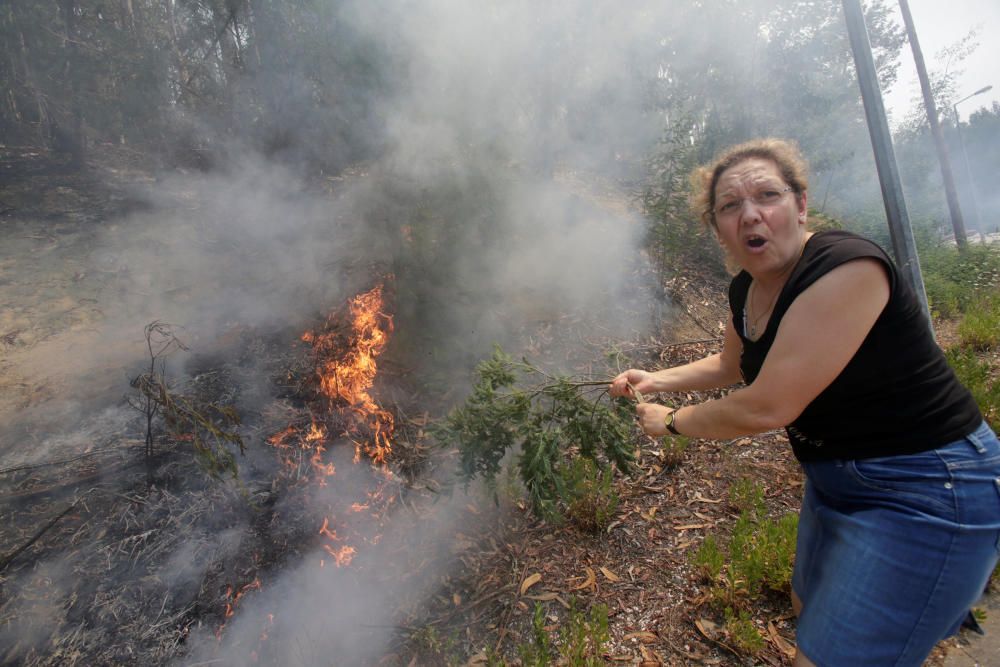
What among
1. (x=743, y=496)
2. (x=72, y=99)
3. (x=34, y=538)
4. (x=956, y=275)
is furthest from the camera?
(x=956, y=275)

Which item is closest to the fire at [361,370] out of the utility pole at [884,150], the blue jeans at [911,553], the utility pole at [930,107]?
the blue jeans at [911,553]

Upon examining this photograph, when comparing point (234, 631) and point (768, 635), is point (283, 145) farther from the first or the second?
point (768, 635)

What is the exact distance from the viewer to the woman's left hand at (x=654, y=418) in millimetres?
1714

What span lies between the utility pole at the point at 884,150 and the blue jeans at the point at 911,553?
8.64 ft

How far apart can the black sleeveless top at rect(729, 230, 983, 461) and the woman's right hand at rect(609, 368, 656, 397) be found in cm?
76

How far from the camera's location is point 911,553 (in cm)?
126

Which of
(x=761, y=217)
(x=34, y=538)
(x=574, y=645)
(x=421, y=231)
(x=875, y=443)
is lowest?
(x=574, y=645)

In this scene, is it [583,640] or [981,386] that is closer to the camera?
[583,640]

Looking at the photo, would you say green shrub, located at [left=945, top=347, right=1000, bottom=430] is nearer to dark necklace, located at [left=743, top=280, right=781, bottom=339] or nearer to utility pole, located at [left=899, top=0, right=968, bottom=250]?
dark necklace, located at [left=743, top=280, right=781, bottom=339]

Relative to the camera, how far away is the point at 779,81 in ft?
26.8

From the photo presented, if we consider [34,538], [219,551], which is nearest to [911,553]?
[219,551]

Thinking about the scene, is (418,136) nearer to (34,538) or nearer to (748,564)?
(34,538)

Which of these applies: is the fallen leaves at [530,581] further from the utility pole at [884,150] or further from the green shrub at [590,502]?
the utility pole at [884,150]

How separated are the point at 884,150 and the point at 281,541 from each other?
4.83 meters
